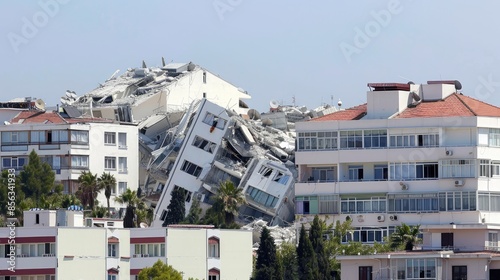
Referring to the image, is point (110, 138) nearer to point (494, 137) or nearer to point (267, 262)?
point (494, 137)

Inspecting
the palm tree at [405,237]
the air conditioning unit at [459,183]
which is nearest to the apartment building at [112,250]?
the palm tree at [405,237]

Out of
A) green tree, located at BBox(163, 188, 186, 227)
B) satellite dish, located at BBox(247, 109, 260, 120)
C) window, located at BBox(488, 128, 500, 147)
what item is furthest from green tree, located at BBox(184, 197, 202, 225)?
window, located at BBox(488, 128, 500, 147)

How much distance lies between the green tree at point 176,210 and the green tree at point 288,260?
16.7 meters

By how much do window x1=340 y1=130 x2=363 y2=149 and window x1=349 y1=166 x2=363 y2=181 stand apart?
1.38 meters

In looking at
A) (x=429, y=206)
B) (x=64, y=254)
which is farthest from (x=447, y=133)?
(x=64, y=254)

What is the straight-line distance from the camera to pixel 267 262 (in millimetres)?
128875

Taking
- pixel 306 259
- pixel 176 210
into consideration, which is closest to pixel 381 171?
pixel 306 259

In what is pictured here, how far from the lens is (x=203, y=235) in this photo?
134m

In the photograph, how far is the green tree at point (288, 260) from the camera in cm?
12706

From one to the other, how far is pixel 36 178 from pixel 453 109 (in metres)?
36.5

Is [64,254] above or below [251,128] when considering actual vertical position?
below

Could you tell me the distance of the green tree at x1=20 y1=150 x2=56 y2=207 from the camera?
162 meters

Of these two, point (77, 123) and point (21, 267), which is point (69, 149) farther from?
point (21, 267)

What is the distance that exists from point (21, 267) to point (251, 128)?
1813 inches
